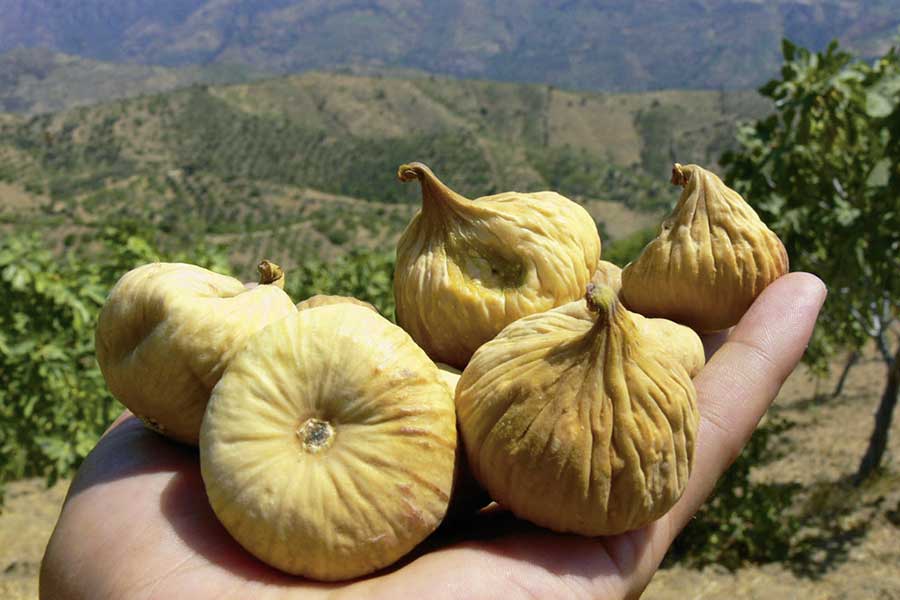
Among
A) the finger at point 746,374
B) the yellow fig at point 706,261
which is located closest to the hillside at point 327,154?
the yellow fig at point 706,261

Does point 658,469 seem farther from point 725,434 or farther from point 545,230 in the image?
point 545,230

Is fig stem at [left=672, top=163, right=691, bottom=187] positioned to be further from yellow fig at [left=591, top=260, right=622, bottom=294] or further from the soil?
the soil

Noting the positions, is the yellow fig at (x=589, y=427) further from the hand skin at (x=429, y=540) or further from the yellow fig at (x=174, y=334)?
the yellow fig at (x=174, y=334)

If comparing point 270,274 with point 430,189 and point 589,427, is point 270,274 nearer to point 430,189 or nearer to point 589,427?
point 430,189

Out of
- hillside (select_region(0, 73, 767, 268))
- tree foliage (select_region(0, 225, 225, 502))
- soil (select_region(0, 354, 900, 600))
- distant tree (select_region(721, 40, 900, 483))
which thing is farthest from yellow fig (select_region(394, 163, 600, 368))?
hillside (select_region(0, 73, 767, 268))

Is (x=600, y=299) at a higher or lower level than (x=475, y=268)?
higher

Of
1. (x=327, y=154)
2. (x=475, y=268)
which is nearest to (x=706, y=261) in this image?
(x=475, y=268)
